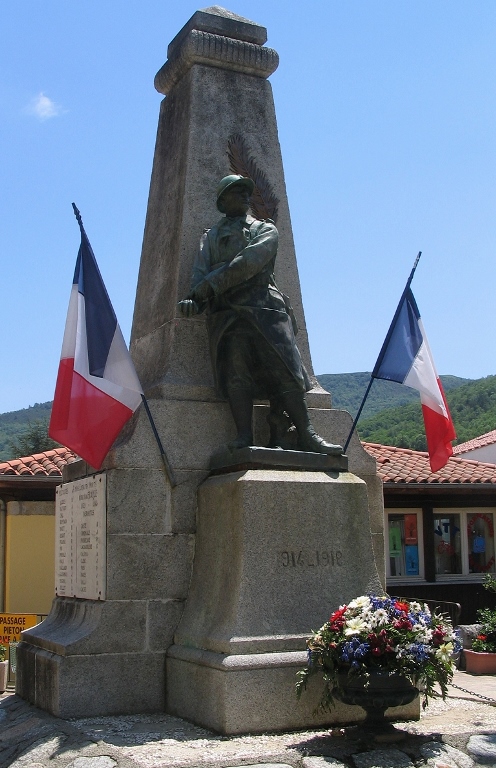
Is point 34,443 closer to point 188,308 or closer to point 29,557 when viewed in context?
point 29,557

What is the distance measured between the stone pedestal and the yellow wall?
915 centimetres

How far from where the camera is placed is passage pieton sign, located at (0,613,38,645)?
10891mm

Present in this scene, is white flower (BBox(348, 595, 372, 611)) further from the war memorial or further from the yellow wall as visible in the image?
the yellow wall

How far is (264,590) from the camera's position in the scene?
6.32 m

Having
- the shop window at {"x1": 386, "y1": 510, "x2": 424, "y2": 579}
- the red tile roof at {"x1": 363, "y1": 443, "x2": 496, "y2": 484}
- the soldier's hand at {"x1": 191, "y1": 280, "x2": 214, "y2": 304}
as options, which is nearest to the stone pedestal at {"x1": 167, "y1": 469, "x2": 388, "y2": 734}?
the soldier's hand at {"x1": 191, "y1": 280, "x2": 214, "y2": 304}

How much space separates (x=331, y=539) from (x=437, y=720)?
1.39 m

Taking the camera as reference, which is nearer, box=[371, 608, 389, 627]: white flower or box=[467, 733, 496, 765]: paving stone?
box=[467, 733, 496, 765]: paving stone

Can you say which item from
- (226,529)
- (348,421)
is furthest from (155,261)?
(226,529)

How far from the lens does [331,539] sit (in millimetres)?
6676

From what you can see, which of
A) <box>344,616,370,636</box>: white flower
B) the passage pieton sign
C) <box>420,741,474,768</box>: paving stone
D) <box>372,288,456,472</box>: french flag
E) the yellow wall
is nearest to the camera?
<box>420,741,474,768</box>: paving stone

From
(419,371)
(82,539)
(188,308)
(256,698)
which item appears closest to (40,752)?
(256,698)

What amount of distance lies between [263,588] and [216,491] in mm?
838

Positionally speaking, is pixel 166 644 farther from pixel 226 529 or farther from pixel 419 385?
pixel 419 385

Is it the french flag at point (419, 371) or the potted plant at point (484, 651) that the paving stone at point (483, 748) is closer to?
the french flag at point (419, 371)
